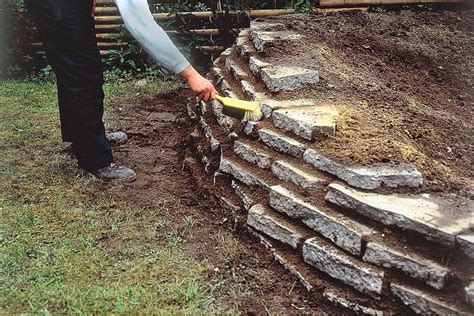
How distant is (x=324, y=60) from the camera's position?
367 centimetres

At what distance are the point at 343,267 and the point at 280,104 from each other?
112 cm

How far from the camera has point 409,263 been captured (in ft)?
6.91

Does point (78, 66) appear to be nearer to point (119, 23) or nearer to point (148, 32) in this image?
point (148, 32)

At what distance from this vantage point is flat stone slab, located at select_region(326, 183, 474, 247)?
2.09 metres

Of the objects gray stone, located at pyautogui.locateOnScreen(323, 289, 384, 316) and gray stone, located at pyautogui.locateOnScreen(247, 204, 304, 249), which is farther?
gray stone, located at pyautogui.locateOnScreen(247, 204, 304, 249)

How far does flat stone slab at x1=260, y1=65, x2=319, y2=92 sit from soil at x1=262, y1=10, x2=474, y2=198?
0.06 meters

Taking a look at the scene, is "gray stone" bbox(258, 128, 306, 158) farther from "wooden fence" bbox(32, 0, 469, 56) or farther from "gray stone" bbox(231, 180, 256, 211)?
"wooden fence" bbox(32, 0, 469, 56)

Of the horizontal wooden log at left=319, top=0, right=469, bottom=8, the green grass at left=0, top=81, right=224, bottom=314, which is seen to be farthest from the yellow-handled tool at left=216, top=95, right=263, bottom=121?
the horizontal wooden log at left=319, top=0, right=469, bottom=8

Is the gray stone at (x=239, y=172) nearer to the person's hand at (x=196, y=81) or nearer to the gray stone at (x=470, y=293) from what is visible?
the person's hand at (x=196, y=81)

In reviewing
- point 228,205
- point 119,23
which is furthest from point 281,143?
point 119,23

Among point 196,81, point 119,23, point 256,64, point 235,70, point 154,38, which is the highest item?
point 154,38

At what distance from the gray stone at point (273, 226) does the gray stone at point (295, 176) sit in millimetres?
184

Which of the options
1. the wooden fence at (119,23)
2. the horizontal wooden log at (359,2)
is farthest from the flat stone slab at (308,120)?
the wooden fence at (119,23)

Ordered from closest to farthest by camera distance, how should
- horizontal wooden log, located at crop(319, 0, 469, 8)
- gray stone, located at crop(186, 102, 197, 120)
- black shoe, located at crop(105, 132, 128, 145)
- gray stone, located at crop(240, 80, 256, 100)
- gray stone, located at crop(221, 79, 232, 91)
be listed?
1. gray stone, located at crop(240, 80, 256, 100)
2. gray stone, located at crop(221, 79, 232, 91)
3. black shoe, located at crop(105, 132, 128, 145)
4. gray stone, located at crop(186, 102, 197, 120)
5. horizontal wooden log, located at crop(319, 0, 469, 8)
